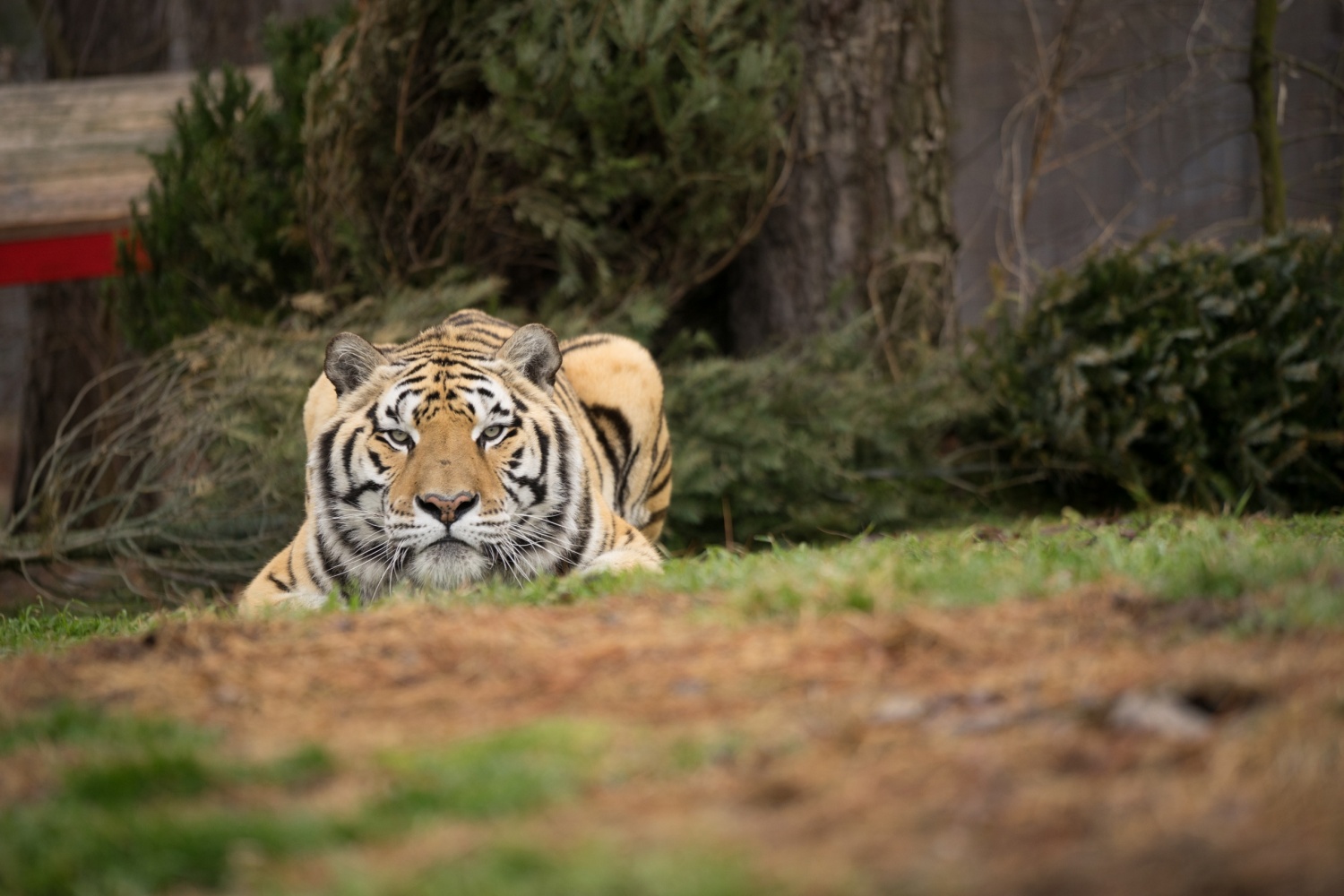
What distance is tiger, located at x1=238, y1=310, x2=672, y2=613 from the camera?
509 centimetres

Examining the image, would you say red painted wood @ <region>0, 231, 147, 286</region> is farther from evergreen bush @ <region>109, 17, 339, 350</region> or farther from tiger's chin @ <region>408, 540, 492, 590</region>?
tiger's chin @ <region>408, 540, 492, 590</region>

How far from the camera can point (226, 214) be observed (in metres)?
8.52

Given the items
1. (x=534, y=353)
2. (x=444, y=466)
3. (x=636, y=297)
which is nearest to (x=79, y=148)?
(x=636, y=297)

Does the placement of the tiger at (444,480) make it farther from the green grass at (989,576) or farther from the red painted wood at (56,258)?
the red painted wood at (56,258)

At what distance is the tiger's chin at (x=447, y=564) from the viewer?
510 cm

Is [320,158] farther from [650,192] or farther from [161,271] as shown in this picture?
[650,192]

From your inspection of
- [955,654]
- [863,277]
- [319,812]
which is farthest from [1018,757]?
[863,277]

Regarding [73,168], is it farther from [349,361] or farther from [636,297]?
[349,361]

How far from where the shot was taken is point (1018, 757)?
2486mm

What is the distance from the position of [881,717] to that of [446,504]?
2589 mm

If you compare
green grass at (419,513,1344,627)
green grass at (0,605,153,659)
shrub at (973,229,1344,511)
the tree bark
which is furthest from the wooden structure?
the tree bark

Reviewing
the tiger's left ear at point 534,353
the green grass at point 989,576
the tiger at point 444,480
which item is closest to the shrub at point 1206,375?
the green grass at point 989,576

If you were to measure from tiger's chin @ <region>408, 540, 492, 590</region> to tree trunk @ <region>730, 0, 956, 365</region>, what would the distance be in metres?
4.60

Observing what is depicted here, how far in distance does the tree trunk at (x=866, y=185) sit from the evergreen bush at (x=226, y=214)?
329 centimetres
